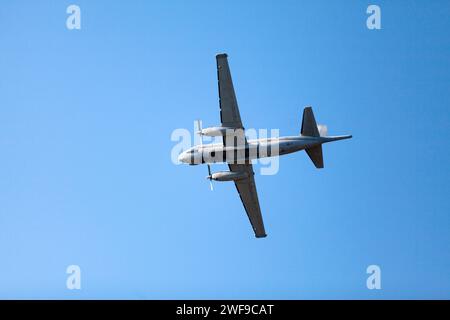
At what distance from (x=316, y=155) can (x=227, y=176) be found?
8.98m

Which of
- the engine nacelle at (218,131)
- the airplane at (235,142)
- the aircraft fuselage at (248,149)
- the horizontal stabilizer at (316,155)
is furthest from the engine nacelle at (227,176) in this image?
the horizontal stabilizer at (316,155)

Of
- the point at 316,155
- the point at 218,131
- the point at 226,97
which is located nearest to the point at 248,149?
the point at 218,131

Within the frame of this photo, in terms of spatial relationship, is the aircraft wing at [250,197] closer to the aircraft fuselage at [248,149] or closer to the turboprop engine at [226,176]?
the turboprop engine at [226,176]

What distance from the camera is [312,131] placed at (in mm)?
56750

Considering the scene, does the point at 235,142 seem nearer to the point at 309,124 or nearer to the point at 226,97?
the point at 226,97

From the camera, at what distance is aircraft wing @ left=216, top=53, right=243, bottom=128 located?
5622 cm

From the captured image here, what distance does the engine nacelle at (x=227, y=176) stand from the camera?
59.8m

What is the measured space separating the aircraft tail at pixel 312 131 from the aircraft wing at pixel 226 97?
5993 millimetres

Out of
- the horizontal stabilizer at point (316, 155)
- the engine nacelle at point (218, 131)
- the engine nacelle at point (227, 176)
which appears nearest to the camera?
the engine nacelle at point (218, 131)

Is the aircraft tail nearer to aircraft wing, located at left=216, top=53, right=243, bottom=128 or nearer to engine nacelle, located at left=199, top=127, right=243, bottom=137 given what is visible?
aircraft wing, located at left=216, top=53, right=243, bottom=128

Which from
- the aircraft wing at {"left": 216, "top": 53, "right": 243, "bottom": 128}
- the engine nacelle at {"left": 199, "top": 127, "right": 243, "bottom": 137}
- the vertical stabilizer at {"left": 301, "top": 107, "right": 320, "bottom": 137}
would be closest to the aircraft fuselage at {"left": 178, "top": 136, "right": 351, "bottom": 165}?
the vertical stabilizer at {"left": 301, "top": 107, "right": 320, "bottom": 137}

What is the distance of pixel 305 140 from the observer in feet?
186
